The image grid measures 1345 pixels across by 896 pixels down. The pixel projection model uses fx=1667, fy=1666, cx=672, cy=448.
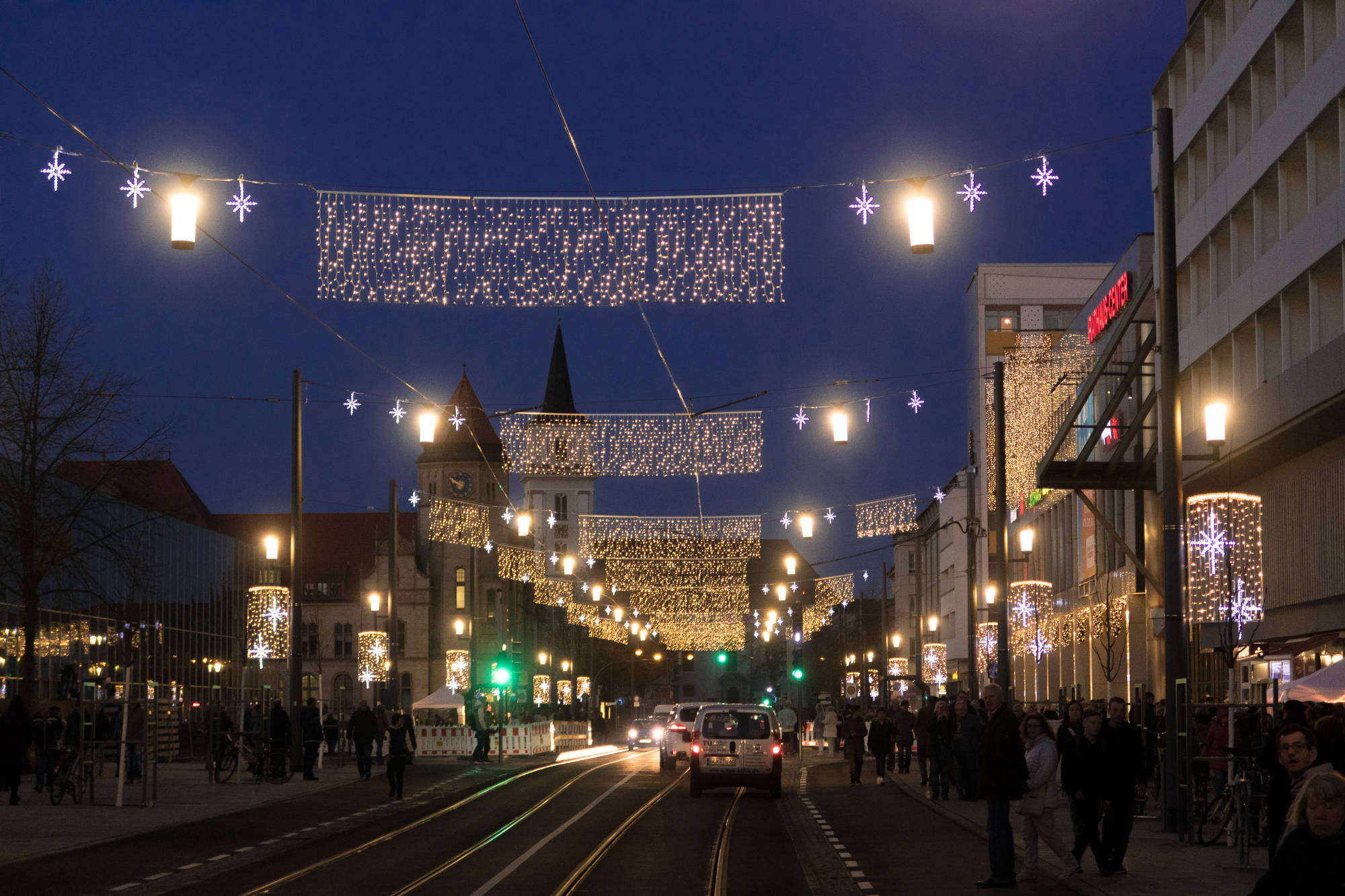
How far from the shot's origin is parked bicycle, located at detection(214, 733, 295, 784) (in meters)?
34.2

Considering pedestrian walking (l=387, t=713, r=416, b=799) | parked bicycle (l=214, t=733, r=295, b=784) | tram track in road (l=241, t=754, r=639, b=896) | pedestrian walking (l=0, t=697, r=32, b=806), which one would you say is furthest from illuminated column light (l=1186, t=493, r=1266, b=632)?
parked bicycle (l=214, t=733, r=295, b=784)

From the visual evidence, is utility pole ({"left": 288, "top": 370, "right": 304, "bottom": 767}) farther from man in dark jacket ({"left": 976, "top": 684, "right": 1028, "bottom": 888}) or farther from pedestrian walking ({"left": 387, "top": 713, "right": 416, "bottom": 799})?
man in dark jacket ({"left": 976, "top": 684, "right": 1028, "bottom": 888})

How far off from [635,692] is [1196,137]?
414 ft

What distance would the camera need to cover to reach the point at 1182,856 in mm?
17766

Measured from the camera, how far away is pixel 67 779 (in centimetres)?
2728

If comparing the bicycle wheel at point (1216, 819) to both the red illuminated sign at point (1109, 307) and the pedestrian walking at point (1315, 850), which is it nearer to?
the pedestrian walking at point (1315, 850)

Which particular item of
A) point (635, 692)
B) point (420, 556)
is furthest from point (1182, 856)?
point (635, 692)

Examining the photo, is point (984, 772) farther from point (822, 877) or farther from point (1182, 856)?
point (1182, 856)

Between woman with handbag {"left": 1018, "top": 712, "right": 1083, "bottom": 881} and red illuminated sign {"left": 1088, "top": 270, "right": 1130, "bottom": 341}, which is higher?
red illuminated sign {"left": 1088, "top": 270, "right": 1130, "bottom": 341}

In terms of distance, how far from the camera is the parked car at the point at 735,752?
2981 cm

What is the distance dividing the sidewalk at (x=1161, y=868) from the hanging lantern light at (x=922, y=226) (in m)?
6.24

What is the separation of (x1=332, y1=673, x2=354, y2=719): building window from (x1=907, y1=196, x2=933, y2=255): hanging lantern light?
101m

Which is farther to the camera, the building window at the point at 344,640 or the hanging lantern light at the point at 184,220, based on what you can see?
the building window at the point at 344,640

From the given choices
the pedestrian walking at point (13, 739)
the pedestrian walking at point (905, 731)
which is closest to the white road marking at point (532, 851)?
the pedestrian walking at point (13, 739)
